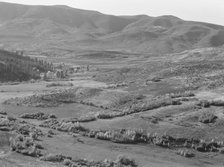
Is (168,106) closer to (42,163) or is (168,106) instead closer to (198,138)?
(198,138)

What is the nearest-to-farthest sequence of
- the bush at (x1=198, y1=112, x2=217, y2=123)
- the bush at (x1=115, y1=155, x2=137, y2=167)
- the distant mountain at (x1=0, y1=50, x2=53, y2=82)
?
the bush at (x1=115, y1=155, x2=137, y2=167) → the bush at (x1=198, y1=112, x2=217, y2=123) → the distant mountain at (x1=0, y1=50, x2=53, y2=82)

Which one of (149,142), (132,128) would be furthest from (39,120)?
(149,142)

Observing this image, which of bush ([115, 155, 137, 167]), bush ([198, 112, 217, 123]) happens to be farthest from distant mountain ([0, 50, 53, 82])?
bush ([115, 155, 137, 167])

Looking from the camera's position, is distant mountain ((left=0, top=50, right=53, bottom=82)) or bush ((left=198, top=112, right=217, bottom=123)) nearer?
bush ((left=198, top=112, right=217, bottom=123))

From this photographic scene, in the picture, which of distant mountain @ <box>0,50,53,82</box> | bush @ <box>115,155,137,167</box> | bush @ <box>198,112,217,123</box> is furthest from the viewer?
distant mountain @ <box>0,50,53,82</box>

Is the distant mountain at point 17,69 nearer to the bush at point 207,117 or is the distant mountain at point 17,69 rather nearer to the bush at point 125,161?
the bush at point 207,117

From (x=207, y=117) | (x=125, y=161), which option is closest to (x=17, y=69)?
(x=207, y=117)

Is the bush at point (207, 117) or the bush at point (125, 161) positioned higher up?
the bush at point (207, 117)

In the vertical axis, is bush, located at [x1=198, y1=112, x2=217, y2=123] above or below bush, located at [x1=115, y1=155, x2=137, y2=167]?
above

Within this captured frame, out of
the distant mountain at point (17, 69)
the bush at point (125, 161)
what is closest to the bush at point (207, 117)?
the bush at point (125, 161)

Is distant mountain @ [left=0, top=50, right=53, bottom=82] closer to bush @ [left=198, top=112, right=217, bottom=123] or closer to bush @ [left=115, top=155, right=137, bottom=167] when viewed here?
bush @ [left=198, top=112, right=217, bottom=123]

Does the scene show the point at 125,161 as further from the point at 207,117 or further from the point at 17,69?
the point at 17,69
